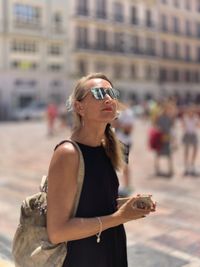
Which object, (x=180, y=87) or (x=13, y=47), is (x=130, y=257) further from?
(x=180, y=87)

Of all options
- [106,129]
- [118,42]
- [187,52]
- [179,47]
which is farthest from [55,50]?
[106,129]

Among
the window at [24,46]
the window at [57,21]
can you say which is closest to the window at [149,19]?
the window at [57,21]

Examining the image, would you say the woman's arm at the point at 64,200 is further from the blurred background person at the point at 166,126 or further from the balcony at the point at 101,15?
the balcony at the point at 101,15

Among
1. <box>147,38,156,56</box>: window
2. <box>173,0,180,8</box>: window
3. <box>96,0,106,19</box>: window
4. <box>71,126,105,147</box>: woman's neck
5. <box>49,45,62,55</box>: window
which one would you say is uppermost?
<box>173,0,180,8</box>: window

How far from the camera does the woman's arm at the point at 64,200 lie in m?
1.94

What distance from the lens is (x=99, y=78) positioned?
86.8 inches

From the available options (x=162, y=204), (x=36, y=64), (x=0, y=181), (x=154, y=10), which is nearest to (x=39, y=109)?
(x=36, y=64)

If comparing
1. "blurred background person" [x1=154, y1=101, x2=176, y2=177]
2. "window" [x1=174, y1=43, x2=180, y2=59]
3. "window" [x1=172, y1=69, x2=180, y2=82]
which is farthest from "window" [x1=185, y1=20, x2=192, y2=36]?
"blurred background person" [x1=154, y1=101, x2=176, y2=177]

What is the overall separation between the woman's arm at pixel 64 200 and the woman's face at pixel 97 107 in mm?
202

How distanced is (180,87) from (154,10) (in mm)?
9096

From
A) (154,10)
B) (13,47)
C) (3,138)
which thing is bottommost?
(3,138)

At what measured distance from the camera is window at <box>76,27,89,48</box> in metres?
43.3

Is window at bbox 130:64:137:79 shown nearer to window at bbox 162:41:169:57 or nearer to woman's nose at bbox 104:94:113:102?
window at bbox 162:41:169:57

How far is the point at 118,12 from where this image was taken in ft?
152
